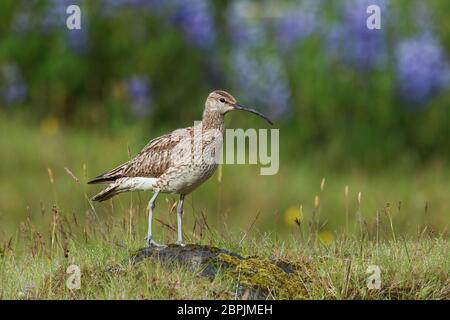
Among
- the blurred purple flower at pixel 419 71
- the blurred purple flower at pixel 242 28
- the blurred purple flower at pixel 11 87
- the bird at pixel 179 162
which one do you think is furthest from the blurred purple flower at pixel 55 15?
the bird at pixel 179 162

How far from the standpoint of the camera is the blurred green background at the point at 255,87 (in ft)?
52.7

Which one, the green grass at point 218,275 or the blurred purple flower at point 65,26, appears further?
the blurred purple flower at point 65,26

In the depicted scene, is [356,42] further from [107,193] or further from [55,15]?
[107,193]

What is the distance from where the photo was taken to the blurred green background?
1606cm

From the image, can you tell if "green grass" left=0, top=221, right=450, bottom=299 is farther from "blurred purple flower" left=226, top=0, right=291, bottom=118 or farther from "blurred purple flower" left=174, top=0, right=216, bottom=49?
"blurred purple flower" left=174, top=0, right=216, bottom=49

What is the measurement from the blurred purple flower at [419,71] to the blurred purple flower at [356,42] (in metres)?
0.35

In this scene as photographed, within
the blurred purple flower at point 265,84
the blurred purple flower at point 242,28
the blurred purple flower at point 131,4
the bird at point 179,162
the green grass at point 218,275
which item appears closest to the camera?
the green grass at point 218,275

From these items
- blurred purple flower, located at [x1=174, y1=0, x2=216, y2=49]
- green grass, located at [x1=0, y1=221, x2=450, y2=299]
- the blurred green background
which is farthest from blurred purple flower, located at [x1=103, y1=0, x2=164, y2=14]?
green grass, located at [x1=0, y1=221, x2=450, y2=299]

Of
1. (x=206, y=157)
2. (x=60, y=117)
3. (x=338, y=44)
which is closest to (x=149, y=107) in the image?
(x=60, y=117)

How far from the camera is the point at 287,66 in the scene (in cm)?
1752

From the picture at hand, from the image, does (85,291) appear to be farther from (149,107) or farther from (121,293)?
(149,107)

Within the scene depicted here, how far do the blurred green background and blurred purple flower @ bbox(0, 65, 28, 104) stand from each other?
16mm

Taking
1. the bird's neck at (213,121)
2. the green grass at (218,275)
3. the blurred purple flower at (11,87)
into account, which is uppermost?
the bird's neck at (213,121)

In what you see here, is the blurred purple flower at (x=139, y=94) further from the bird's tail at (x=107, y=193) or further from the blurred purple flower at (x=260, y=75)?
the bird's tail at (x=107, y=193)
